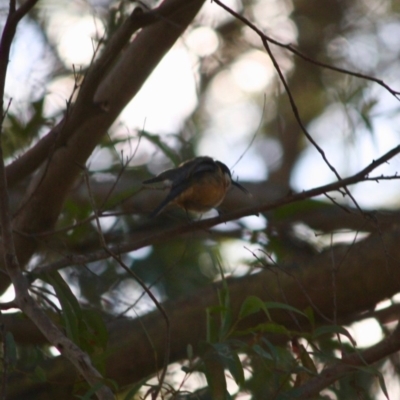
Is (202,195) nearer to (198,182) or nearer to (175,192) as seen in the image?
(198,182)

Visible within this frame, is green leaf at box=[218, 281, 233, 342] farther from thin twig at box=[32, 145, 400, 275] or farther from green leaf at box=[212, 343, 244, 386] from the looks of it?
thin twig at box=[32, 145, 400, 275]

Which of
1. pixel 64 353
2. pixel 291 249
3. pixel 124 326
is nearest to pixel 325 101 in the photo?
pixel 291 249

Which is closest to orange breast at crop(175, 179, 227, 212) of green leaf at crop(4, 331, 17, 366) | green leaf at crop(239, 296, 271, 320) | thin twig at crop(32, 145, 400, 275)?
thin twig at crop(32, 145, 400, 275)

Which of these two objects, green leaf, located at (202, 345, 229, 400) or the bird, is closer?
green leaf, located at (202, 345, 229, 400)

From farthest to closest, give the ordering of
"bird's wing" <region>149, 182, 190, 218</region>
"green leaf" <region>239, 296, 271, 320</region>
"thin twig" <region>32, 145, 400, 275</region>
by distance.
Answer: "bird's wing" <region>149, 182, 190, 218</region>, "green leaf" <region>239, 296, 271, 320</region>, "thin twig" <region>32, 145, 400, 275</region>

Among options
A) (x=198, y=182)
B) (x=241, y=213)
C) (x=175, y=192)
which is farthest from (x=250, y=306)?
(x=198, y=182)

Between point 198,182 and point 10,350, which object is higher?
point 198,182

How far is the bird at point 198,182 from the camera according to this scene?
2.87 m

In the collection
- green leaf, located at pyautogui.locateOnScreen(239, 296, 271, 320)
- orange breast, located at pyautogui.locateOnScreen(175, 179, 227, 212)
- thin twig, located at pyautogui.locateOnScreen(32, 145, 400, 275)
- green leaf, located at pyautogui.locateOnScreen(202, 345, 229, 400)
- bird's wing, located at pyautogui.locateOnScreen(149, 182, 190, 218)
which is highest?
orange breast, located at pyautogui.locateOnScreen(175, 179, 227, 212)

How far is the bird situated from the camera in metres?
2.87

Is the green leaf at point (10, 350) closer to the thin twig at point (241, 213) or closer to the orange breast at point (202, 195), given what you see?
the thin twig at point (241, 213)

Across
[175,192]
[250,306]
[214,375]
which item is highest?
[175,192]

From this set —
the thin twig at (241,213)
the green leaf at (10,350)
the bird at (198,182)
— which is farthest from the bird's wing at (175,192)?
the green leaf at (10,350)

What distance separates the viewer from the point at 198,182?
2.95m
